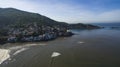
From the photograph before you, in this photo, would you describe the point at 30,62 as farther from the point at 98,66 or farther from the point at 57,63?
the point at 98,66

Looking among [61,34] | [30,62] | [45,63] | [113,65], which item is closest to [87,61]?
[113,65]

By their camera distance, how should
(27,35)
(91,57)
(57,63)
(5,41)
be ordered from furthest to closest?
1. (27,35)
2. (5,41)
3. (91,57)
4. (57,63)

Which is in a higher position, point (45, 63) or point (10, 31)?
point (10, 31)

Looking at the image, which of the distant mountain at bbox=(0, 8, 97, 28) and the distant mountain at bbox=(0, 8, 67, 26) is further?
the distant mountain at bbox=(0, 8, 67, 26)

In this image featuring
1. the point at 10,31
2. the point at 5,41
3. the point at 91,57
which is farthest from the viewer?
the point at 10,31

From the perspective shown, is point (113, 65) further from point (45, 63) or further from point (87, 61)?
point (45, 63)

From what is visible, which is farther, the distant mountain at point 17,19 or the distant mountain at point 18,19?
the distant mountain at point 17,19

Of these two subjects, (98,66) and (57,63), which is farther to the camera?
(57,63)

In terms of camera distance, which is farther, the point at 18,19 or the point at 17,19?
the point at 17,19

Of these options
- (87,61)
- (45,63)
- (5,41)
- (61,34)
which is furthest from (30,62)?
(61,34)
